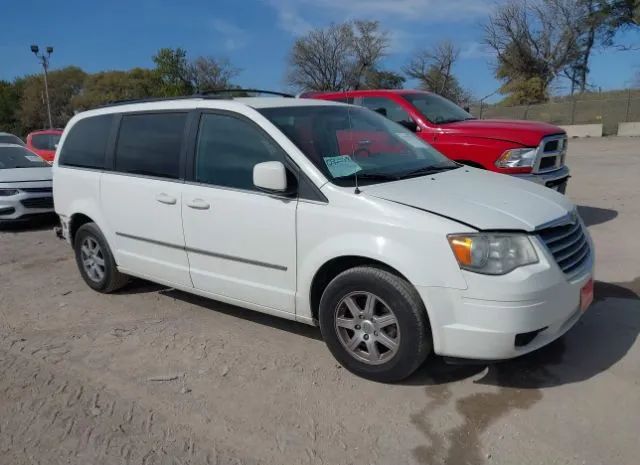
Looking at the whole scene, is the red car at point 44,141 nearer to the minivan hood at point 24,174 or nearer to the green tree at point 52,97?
the minivan hood at point 24,174

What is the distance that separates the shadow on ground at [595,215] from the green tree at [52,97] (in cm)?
5952

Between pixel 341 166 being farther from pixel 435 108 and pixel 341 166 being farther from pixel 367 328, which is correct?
pixel 435 108

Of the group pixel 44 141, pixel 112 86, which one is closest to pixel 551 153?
pixel 44 141

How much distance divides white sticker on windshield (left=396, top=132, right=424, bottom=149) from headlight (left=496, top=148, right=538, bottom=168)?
2343mm

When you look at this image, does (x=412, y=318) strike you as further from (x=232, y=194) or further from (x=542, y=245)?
(x=232, y=194)

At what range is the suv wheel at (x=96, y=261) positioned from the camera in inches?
202

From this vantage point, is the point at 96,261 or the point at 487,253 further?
the point at 96,261

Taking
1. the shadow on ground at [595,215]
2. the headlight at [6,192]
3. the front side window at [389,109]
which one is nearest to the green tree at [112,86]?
the headlight at [6,192]

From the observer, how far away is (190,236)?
4215 mm

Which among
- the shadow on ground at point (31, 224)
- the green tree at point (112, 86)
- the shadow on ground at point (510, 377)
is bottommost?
the shadow on ground at point (31, 224)

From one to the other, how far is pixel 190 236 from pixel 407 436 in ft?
7.21

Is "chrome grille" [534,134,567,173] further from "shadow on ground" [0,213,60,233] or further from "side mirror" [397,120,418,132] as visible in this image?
"shadow on ground" [0,213,60,233]

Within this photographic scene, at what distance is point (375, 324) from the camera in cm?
338

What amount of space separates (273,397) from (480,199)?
176 centimetres
